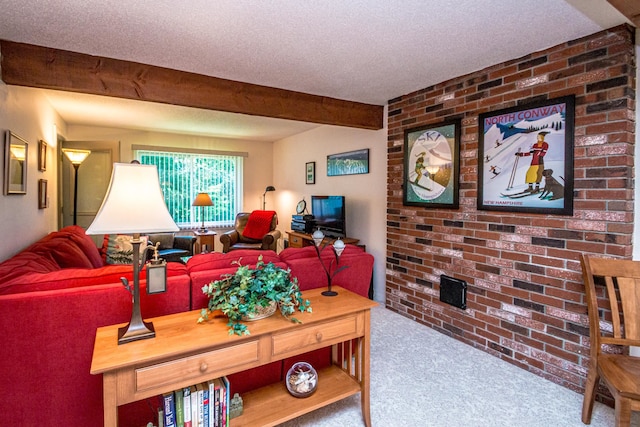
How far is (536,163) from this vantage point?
226 cm

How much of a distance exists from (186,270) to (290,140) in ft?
14.6

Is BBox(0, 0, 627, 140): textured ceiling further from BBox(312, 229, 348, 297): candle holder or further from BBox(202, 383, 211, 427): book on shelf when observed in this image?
BBox(202, 383, 211, 427): book on shelf

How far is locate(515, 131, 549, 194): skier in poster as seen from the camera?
223 centimetres

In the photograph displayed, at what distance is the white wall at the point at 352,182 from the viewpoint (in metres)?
3.80

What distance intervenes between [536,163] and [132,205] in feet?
8.15

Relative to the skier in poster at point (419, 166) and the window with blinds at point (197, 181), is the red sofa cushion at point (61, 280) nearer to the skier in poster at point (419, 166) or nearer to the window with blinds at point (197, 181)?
the skier in poster at point (419, 166)

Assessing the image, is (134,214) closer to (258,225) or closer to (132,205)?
(132,205)

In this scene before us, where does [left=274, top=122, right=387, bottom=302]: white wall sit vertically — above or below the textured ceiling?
below

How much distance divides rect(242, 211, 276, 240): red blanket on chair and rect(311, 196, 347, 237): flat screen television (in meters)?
0.94

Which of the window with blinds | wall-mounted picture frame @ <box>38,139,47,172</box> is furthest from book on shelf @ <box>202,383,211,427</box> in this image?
the window with blinds

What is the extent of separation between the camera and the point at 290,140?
5918mm

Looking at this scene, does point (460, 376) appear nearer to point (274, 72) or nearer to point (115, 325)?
point (115, 325)

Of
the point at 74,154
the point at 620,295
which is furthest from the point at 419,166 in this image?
the point at 74,154

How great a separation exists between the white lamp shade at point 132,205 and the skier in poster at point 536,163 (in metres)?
2.31
